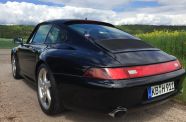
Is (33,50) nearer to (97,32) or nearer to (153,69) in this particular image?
(97,32)

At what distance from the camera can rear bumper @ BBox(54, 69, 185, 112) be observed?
3.42 metres

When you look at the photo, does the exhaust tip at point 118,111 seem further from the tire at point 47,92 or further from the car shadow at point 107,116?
the tire at point 47,92

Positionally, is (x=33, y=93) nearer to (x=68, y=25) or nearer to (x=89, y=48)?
(x=68, y=25)

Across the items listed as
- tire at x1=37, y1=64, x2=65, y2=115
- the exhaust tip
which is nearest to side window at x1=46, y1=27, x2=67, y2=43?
tire at x1=37, y1=64, x2=65, y2=115

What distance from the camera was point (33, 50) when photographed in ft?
17.2

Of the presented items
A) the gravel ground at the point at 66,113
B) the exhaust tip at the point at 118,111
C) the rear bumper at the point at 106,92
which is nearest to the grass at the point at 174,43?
the gravel ground at the point at 66,113

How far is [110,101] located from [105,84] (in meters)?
0.21

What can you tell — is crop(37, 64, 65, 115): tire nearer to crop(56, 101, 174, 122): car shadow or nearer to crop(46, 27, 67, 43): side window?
crop(56, 101, 174, 122): car shadow

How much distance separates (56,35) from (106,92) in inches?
65.2

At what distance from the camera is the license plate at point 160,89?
12.2 feet

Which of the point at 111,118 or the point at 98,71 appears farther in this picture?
the point at 111,118

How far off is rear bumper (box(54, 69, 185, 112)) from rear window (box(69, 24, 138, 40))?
0.80m

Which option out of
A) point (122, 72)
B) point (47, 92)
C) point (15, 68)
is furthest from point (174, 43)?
point (122, 72)

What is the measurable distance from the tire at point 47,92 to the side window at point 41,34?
0.77 m
